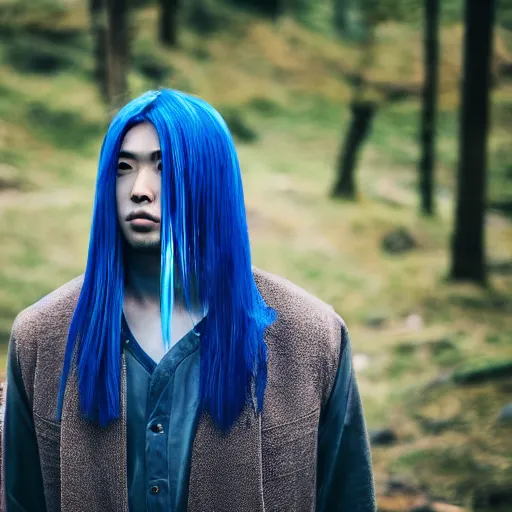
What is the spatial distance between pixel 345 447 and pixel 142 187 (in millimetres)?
798

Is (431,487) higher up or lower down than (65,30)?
lower down

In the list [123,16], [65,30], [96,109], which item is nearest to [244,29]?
[65,30]

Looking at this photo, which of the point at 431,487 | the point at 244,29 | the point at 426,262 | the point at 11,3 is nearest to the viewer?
the point at 431,487

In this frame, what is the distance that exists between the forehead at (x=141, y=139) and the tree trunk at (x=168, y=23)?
1511 cm

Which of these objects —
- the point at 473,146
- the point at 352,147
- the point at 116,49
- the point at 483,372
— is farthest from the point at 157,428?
the point at 352,147

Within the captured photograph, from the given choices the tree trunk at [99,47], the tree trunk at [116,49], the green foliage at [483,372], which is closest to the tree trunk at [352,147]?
the tree trunk at [99,47]

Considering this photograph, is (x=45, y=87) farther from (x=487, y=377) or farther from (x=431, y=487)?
(x=431, y=487)

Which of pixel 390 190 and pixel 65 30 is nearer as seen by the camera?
pixel 390 190

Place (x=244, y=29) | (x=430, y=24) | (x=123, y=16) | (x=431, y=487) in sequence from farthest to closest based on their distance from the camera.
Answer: (x=244, y=29) < (x=430, y=24) < (x=123, y=16) < (x=431, y=487)

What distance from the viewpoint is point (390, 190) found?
13.0 m

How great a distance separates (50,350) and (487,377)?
17.4ft

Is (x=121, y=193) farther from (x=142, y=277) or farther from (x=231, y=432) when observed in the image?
(x=231, y=432)

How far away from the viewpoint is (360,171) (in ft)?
43.6

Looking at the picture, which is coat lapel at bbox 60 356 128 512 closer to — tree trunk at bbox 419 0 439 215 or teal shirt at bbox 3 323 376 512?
teal shirt at bbox 3 323 376 512
